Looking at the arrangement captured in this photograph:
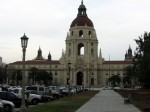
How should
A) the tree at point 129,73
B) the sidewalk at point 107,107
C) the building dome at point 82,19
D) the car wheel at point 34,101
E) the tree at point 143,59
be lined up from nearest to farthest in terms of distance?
1. the sidewalk at point 107,107
2. the car wheel at point 34,101
3. the tree at point 143,59
4. the tree at point 129,73
5. the building dome at point 82,19

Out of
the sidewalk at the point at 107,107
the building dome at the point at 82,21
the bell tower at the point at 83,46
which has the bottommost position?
the sidewalk at the point at 107,107

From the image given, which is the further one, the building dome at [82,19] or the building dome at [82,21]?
the building dome at [82,19]

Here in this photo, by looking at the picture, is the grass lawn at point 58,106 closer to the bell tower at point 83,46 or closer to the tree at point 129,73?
the tree at point 129,73

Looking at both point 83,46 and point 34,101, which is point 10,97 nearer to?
point 34,101

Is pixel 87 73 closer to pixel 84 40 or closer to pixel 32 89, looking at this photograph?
pixel 84 40

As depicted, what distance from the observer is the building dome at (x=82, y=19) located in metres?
190

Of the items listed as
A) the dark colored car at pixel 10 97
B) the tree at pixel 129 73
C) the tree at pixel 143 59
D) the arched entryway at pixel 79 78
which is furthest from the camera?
the arched entryway at pixel 79 78

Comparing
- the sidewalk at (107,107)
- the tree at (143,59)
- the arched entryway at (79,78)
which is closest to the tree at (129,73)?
the tree at (143,59)

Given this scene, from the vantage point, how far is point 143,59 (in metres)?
75.0

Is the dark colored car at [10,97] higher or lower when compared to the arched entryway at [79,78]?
lower

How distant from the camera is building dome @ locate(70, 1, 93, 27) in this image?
190 m

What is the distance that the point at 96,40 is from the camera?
19525cm

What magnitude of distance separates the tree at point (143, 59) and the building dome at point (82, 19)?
88032 mm

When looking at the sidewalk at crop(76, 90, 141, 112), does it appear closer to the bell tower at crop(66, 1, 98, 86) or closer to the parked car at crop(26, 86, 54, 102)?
the parked car at crop(26, 86, 54, 102)
